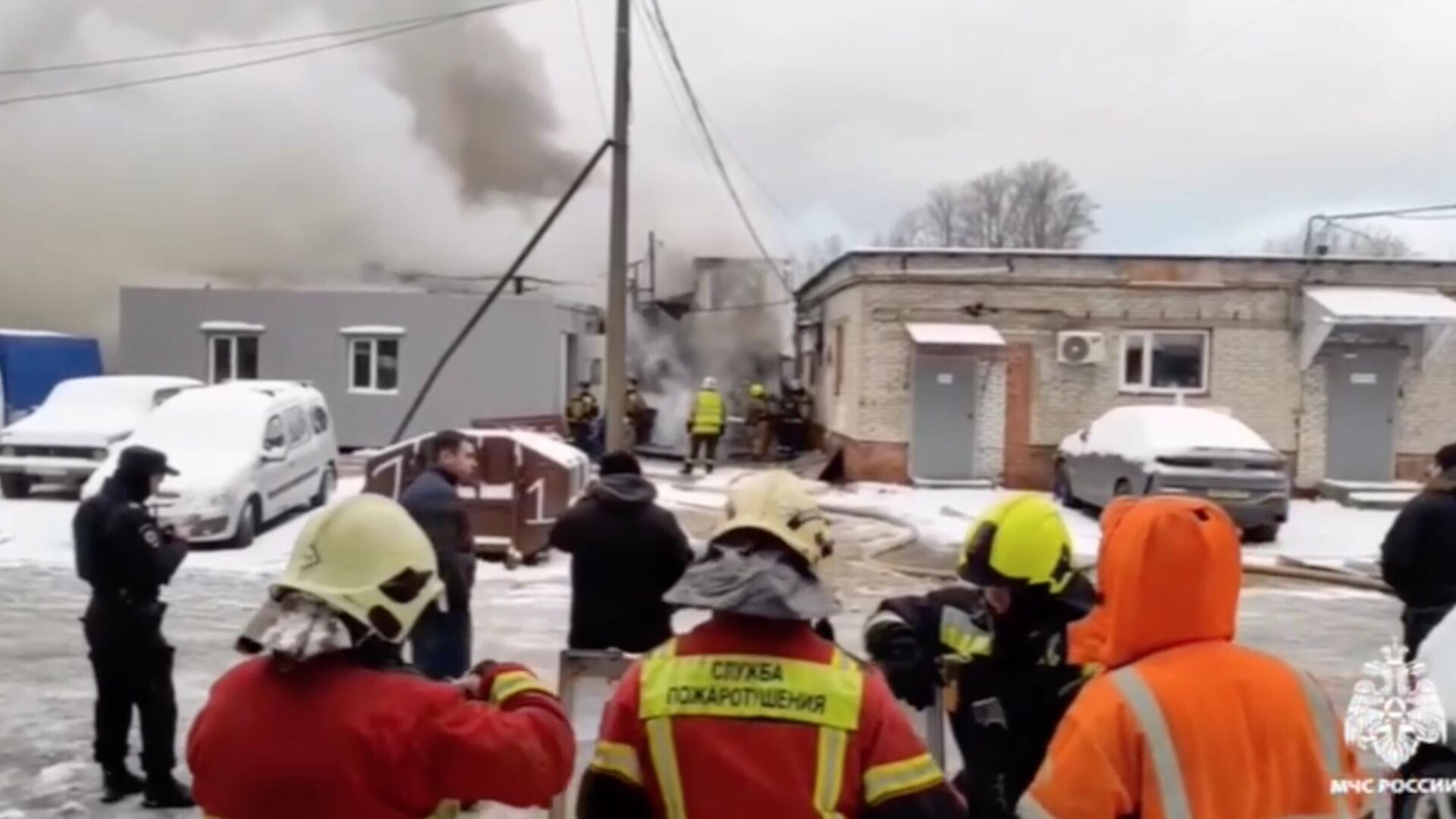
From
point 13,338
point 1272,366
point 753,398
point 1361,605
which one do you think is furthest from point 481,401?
point 1361,605

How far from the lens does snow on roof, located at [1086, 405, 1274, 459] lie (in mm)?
16109

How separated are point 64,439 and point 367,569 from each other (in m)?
16.2

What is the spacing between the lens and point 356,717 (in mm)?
2297

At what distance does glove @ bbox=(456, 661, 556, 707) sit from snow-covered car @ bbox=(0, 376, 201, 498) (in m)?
15.8

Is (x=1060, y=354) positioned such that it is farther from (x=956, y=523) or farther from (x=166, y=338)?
(x=166, y=338)

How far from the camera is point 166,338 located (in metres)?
27.8

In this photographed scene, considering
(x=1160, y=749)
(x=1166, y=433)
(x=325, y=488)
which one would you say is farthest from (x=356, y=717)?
(x=1166, y=433)

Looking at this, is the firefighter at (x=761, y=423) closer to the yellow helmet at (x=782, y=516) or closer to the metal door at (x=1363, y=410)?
→ the metal door at (x=1363, y=410)

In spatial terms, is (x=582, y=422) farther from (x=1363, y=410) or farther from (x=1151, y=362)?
(x=1363, y=410)

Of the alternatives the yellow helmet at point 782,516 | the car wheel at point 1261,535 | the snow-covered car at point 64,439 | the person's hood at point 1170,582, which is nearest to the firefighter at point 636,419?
the snow-covered car at point 64,439

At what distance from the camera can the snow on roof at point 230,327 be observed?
2756cm

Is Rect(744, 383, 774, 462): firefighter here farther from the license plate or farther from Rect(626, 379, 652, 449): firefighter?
the license plate

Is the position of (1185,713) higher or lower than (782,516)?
lower

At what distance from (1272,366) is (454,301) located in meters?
15.0
